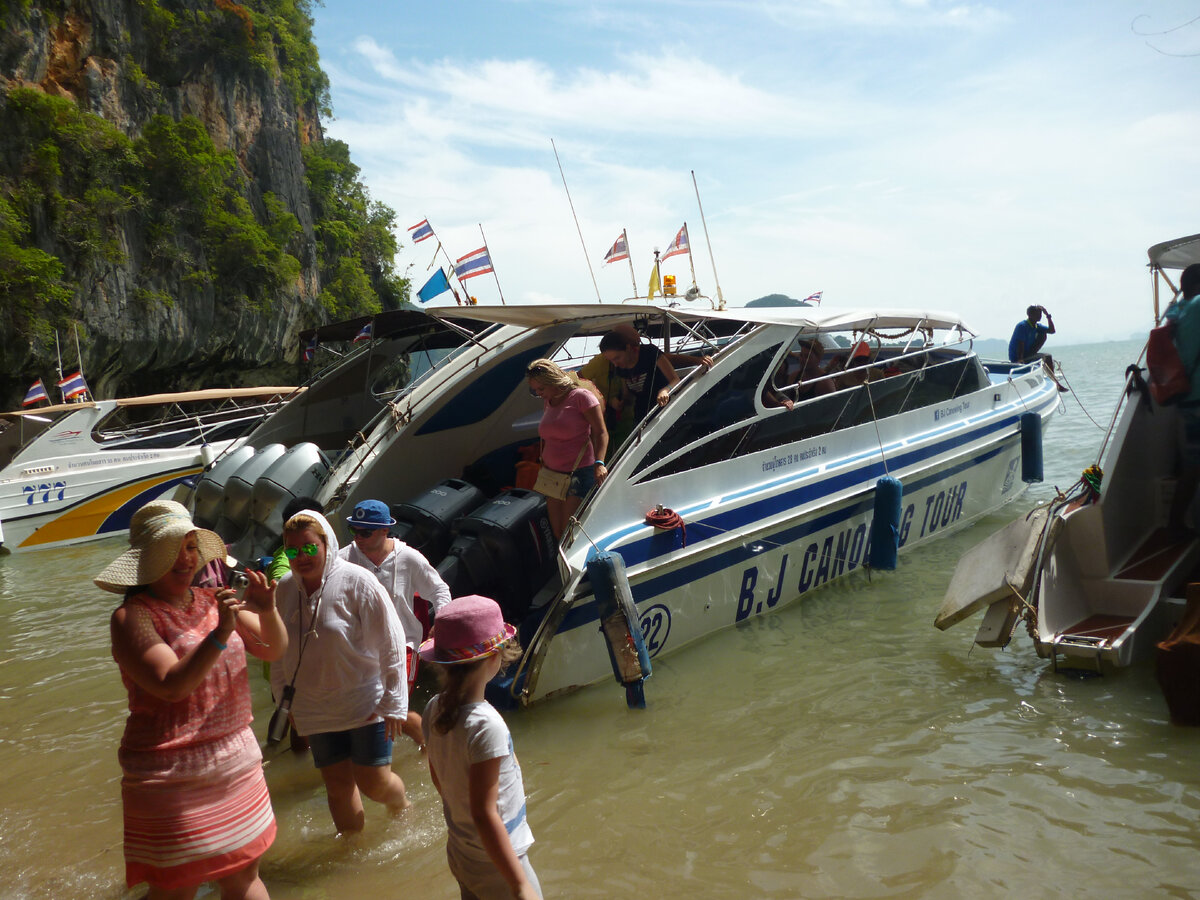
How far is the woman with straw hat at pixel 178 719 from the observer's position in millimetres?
2148

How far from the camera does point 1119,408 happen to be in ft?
17.6

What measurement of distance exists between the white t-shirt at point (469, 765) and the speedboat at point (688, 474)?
2.27 metres

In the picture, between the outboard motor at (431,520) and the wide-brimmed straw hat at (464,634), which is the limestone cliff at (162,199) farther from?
the wide-brimmed straw hat at (464,634)

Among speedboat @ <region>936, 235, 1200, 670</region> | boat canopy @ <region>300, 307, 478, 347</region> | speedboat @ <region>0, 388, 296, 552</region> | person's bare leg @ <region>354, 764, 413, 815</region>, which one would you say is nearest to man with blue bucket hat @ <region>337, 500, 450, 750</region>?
person's bare leg @ <region>354, 764, 413, 815</region>

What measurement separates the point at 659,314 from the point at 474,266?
247cm

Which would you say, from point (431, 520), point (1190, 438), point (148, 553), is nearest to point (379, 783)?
point (148, 553)

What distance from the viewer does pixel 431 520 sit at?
5129 mm

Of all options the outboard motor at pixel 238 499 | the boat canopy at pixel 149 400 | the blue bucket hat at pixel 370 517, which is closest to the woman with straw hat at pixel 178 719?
the blue bucket hat at pixel 370 517

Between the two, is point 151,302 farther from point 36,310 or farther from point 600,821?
point 600,821

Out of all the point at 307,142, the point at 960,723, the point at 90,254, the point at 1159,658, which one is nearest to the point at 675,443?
the point at 960,723

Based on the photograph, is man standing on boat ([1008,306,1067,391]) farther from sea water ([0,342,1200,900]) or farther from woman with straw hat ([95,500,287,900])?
woman with straw hat ([95,500,287,900])

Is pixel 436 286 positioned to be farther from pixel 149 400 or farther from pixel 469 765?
pixel 149 400

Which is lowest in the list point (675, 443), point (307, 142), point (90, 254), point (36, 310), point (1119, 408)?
point (1119, 408)

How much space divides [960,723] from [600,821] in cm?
198
